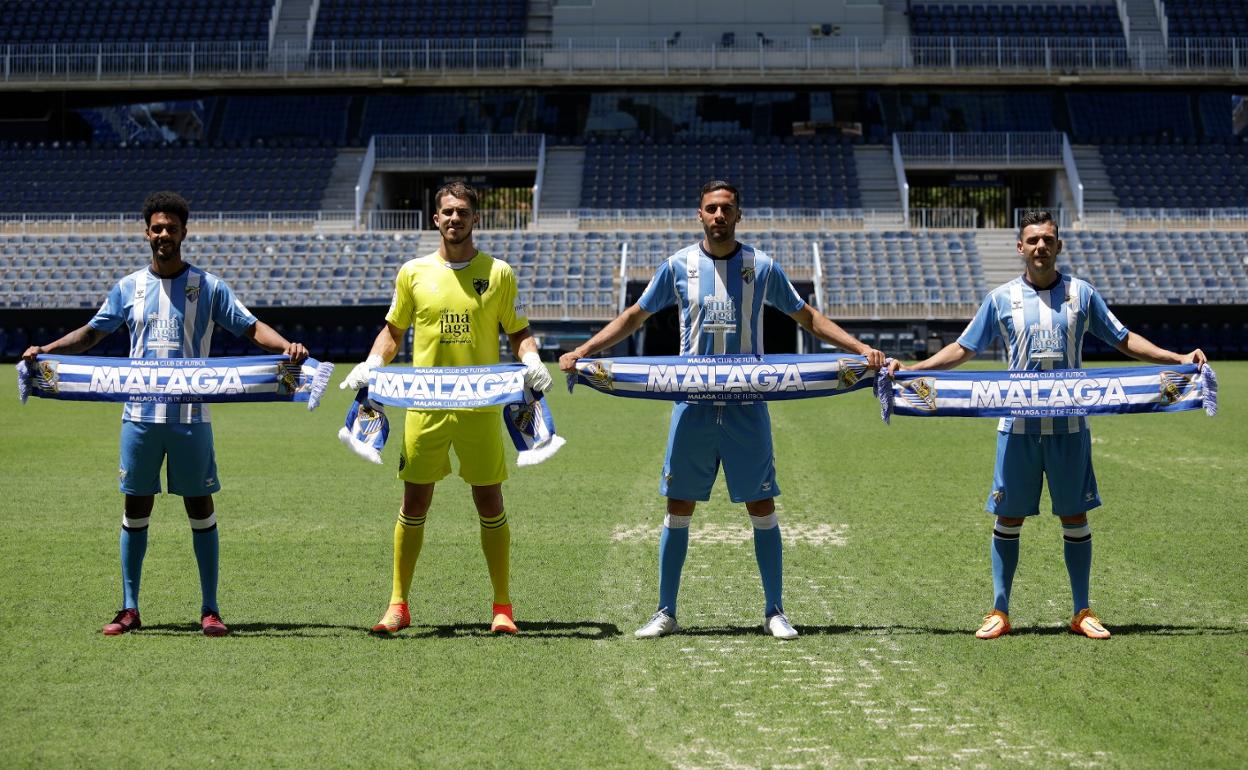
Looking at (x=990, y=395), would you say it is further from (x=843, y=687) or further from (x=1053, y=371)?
(x=843, y=687)

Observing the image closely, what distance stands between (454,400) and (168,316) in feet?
4.67

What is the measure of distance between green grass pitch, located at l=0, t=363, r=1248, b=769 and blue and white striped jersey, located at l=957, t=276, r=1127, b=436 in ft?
3.19

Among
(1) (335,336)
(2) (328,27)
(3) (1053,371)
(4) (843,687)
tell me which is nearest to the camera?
(4) (843,687)

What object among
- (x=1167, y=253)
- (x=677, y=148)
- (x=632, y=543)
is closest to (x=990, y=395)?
(x=632, y=543)

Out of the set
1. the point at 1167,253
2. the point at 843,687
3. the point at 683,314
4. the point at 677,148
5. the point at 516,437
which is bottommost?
the point at 843,687

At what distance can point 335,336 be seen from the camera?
113 ft

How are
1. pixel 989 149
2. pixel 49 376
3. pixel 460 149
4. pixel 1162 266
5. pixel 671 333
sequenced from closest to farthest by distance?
1. pixel 49 376
2. pixel 1162 266
3. pixel 671 333
4. pixel 989 149
5. pixel 460 149

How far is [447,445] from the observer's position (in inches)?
259

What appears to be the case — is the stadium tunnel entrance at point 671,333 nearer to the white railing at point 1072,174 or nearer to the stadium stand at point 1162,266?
the stadium stand at point 1162,266

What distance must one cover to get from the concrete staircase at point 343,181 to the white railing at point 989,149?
52.4 ft

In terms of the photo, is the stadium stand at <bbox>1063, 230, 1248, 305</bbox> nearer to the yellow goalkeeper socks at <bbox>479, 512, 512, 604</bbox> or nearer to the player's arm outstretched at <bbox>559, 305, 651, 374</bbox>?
the player's arm outstretched at <bbox>559, 305, 651, 374</bbox>

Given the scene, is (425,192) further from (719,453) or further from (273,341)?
(719,453)

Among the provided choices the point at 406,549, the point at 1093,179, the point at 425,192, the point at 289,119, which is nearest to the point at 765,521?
the point at 406,549

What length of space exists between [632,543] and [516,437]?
8.50 feet
